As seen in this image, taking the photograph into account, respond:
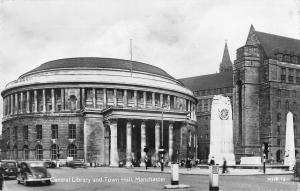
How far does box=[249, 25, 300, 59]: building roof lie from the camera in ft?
375

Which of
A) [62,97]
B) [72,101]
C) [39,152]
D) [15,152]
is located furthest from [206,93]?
[39,152]

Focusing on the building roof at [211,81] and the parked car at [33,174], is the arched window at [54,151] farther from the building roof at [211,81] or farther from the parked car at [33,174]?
the building roof at [211,81]

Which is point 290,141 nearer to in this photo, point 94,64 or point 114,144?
point 114,144

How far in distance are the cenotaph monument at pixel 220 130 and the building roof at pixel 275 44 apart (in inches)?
2393

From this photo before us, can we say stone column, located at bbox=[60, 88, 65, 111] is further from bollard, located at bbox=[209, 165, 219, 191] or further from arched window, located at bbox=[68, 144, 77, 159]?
bollard, located at bbox=[209, 165, 219, 191]

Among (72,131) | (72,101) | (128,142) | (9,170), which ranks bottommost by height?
(9,170)

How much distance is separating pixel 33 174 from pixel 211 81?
131213 millimetres

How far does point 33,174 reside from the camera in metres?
32.6


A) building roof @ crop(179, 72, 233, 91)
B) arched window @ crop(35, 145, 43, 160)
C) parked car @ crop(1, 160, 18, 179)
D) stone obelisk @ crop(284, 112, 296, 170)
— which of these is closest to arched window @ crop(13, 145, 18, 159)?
arched window @ crop(35, 145, 43, 160)

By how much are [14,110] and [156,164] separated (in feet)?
118

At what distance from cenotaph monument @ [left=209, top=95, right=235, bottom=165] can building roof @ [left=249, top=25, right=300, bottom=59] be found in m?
60.8

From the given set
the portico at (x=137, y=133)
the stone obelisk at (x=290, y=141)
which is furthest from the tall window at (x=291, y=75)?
the stone obelisk at (x=290, y=141)

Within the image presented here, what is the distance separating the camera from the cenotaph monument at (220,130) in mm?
54188

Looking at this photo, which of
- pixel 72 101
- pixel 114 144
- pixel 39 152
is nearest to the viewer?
pixel 114 144
